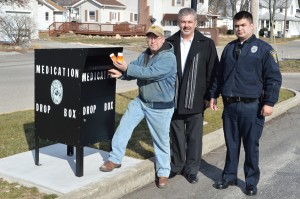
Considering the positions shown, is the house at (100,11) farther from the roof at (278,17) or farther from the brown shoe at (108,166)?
the brown shoe at (108,166)

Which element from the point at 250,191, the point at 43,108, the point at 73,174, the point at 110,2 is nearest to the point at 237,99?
the point at 250,191

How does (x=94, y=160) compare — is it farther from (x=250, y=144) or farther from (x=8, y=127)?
(x=8, y=127)

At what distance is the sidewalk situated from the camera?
15.1 feet

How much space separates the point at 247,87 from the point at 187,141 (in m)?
1.13

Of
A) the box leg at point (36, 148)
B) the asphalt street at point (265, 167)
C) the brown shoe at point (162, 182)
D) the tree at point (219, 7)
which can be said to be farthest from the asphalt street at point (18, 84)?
the tree at point (219, 7)

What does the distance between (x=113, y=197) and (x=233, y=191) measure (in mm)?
1401

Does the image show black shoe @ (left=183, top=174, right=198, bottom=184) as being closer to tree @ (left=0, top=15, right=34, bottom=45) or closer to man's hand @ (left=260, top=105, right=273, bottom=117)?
man's hand @ (left=260, top=105, right=273, bottom=117)

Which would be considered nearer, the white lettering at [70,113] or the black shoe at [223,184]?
the white lettering at [70,113]

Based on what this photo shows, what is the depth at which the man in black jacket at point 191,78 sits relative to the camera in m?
5.13

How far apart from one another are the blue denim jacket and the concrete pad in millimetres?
969

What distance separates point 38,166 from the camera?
5.34 metres

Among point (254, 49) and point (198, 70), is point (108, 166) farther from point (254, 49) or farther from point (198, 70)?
point (254, 49)

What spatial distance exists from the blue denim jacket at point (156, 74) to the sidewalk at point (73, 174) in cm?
91

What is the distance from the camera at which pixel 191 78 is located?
5.16m
